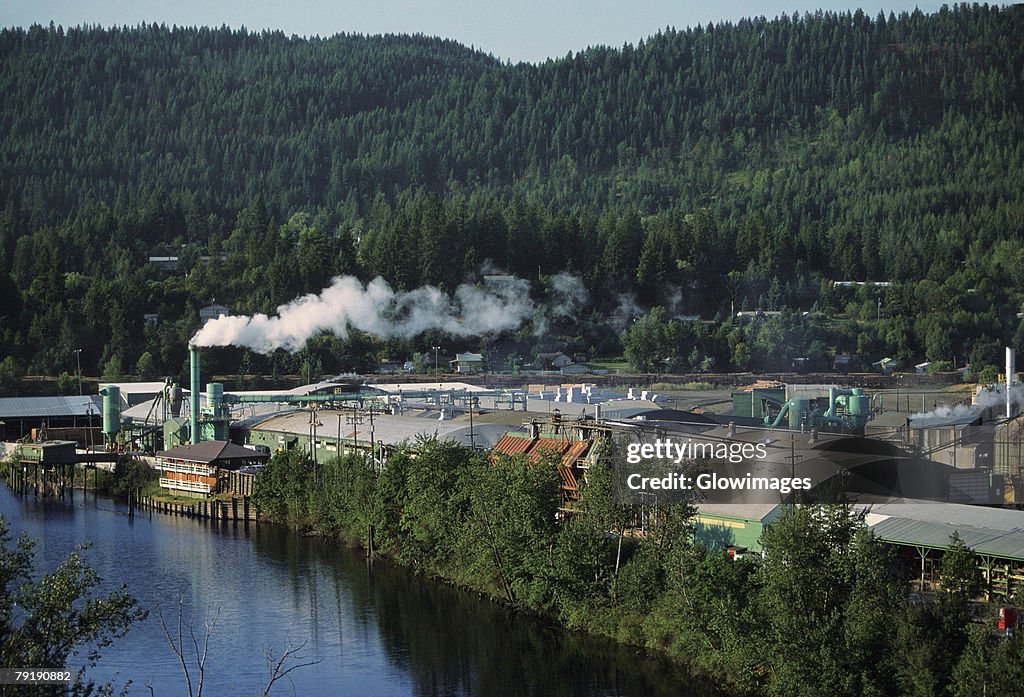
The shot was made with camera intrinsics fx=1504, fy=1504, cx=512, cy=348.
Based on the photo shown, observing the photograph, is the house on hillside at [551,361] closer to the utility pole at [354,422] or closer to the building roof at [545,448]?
the utility pole at [354,422]

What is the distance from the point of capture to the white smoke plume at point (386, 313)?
172 ft

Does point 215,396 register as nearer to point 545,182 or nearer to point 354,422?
point 354,422

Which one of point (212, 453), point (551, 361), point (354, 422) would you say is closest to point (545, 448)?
point (354, 422)

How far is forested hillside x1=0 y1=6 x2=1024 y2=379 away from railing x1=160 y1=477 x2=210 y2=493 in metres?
18.0

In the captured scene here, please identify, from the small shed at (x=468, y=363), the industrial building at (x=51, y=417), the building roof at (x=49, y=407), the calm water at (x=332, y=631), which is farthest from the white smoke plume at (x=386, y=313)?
the calm water at (x=332, y=631)

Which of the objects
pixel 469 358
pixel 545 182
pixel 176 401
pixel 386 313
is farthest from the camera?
pixel 545 182

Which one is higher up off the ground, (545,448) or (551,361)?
(551,361)

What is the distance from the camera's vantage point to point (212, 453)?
110 ft

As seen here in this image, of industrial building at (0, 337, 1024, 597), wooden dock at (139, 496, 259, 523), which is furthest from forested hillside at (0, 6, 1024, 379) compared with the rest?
wooden dock at (139, 496, 259, 523)

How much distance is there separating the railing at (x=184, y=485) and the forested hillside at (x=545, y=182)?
18.0m

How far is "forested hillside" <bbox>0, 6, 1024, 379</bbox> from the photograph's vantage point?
56969 millimetres

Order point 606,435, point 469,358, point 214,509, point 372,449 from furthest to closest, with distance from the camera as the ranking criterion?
point 469,358 < point 214,509 < point 372,449 < point 606,435

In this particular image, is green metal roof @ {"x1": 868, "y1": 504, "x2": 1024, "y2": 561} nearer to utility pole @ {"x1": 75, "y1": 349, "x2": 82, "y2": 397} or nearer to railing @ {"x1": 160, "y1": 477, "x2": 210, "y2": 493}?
railing @ {"x1": 160, "y1": 477, "x2": 210, "y2": 493}

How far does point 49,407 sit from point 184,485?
13914 millimetres
